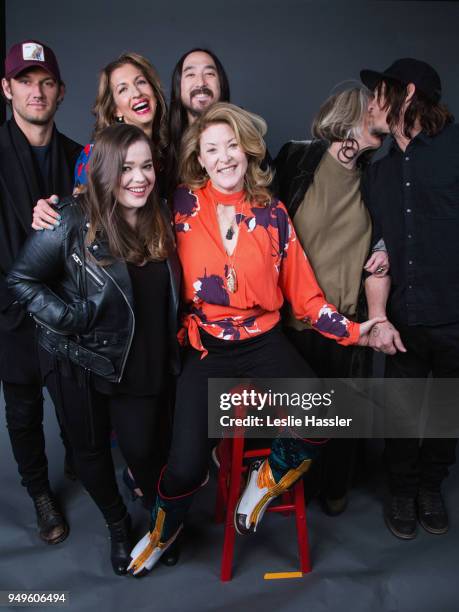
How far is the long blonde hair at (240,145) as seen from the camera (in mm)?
1955

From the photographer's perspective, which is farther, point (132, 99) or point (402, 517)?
point (402, 517)

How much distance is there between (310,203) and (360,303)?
1.48ft


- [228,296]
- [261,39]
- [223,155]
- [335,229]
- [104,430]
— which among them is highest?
[261,39]

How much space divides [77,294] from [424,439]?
156cm

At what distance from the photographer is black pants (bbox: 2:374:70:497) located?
7.41 feet

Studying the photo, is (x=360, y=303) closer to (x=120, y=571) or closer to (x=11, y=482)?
(x=120, y=571)

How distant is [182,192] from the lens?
2082mm

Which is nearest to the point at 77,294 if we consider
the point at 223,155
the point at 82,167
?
the point at 82,167

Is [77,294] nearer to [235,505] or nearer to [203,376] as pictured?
[203,376]

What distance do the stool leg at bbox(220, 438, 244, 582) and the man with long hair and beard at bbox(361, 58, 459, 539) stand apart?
66 cm

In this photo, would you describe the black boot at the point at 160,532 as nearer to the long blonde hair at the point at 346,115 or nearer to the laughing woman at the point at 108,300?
the laughing woman at the point at 108,300

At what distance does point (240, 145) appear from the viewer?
195 cm

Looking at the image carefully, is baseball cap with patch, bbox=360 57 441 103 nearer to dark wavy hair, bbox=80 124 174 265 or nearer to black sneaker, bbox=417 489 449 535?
Answer: dark wavy hair, bbox=80 124 174 265

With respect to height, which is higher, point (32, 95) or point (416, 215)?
point (32, 95)
